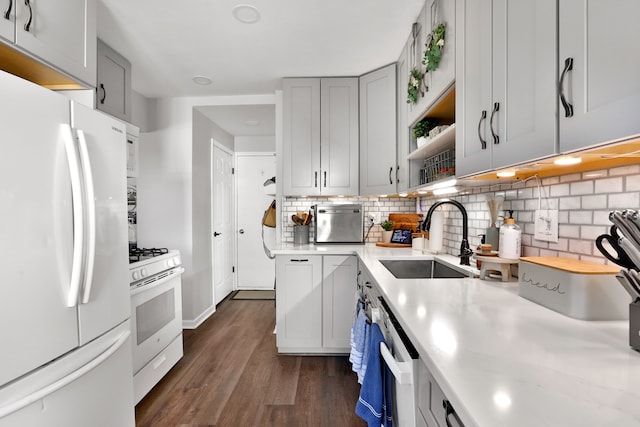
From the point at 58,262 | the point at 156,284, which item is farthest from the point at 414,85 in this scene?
the point at 156,284

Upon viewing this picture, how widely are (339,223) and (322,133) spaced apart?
2.91 ft

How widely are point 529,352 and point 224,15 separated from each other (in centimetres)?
225

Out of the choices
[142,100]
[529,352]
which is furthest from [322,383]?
[142,100]

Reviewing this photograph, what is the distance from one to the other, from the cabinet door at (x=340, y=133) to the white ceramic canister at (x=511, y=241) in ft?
5.30

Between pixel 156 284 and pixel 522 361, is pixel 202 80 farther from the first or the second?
pixel 522 361

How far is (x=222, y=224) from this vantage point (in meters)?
4.30

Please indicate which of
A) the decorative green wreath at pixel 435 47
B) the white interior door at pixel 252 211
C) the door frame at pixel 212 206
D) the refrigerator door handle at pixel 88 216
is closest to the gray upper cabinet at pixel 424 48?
the decorative green wreath at pixel 435 47

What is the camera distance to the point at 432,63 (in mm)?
1666

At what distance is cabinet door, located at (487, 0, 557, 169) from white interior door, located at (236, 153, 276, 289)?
3927 millimetres

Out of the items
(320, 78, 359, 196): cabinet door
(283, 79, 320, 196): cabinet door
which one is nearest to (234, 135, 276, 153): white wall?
(283, 79, 320, 196): cabinet door

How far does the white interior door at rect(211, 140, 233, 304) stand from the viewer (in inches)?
A: 159

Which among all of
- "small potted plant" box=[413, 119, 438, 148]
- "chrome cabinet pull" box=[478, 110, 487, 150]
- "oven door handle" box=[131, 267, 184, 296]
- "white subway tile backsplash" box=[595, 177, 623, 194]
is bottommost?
"oven door handle" box=[131, 267, 184, 296]

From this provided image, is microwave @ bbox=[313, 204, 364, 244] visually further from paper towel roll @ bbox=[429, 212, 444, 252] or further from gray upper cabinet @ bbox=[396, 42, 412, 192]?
paper towel roll @ bbox=[429, 212, 444, 252]

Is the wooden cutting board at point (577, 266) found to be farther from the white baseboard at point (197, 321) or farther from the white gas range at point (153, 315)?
the white baseboard at point (197, 321)
